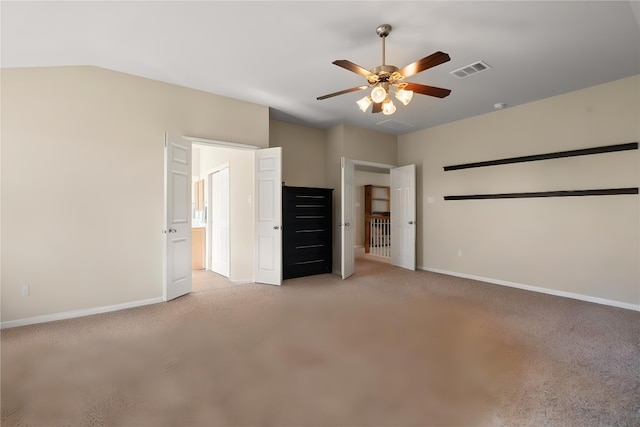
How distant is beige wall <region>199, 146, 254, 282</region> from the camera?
4.95 meters

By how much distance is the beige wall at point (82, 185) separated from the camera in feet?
10.0

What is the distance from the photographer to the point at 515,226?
15.5 feet

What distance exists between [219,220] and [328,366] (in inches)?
165

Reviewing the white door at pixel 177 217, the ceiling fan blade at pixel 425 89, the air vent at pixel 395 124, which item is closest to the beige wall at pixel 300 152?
the air vent at pixel 395 124

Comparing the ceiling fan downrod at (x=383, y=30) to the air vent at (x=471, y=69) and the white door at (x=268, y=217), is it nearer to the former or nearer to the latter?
the air vent at (x=471, y=69)

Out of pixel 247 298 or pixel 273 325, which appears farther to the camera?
pixel 247 298

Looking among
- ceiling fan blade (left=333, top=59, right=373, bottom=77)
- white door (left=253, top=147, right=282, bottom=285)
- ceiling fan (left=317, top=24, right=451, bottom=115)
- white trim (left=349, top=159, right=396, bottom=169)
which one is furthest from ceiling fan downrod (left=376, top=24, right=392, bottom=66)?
white trim (left=349, top=159, right=396, bottom=169)

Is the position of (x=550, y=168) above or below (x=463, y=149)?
below

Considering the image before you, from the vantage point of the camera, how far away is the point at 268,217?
4.78m

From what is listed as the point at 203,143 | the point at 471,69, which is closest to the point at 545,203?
the point at 471,69

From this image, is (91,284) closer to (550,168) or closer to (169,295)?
(169,295)

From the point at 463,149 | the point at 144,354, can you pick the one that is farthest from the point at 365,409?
the point at 463,149

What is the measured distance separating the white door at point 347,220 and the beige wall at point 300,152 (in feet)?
2.86

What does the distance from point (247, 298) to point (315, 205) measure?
2074 millimetres
